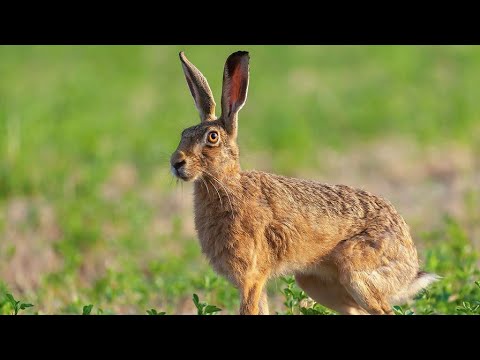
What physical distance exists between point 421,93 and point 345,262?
33.3 ft

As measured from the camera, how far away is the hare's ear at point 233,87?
17.7 feet

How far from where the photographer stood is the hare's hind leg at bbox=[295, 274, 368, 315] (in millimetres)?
5730

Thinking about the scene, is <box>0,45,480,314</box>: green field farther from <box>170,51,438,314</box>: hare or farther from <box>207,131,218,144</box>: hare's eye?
<box>207,131,218,144</box>: hare's eye

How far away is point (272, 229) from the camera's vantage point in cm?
546

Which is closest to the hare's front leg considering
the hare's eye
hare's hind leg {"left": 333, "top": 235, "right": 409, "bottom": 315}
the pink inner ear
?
hare's hind leg {"left": 333, "top": 235, "right": 409, "bottom": 315}

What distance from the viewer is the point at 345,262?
5473 mm

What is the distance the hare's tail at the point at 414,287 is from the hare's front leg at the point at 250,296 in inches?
36.9

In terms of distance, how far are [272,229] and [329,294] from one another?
0.63 metres

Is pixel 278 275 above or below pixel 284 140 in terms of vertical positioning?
below

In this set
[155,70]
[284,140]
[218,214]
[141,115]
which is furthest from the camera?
[155,70]

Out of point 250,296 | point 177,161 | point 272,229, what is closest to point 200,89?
point 177,161

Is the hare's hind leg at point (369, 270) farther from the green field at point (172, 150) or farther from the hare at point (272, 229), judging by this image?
the green field at point (172, 150)

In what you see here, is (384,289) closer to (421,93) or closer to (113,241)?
(113,241)
